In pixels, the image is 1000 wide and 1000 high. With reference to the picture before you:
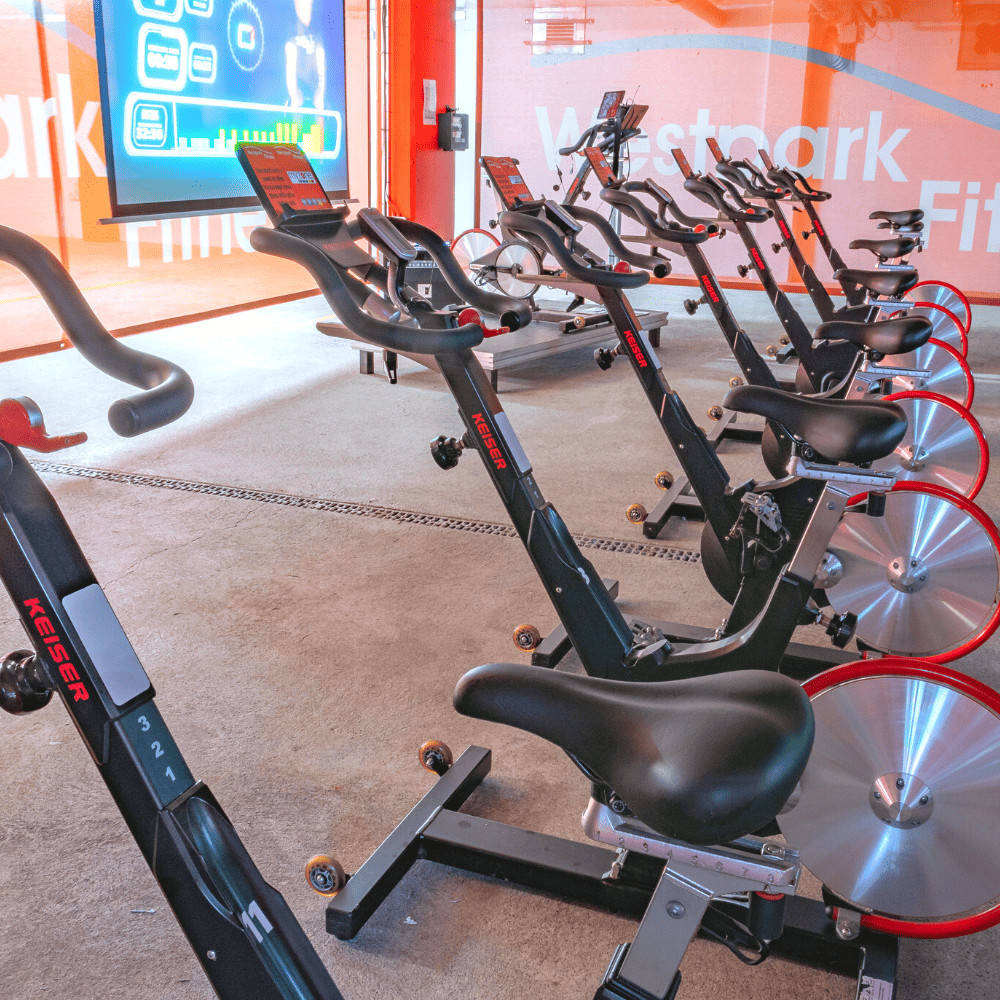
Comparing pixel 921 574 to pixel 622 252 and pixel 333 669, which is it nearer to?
pixel 622 252

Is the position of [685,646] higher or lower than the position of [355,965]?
higher

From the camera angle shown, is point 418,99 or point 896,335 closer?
point 896,335

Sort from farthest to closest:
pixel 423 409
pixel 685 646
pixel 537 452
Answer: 1. pixel 423 409
2. pixel 537 452
3. pixel 685 646

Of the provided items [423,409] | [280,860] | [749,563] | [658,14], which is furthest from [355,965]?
[658,14]

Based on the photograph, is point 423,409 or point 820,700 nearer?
point 820,700

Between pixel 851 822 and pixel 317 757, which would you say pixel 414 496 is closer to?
pixel 317 757

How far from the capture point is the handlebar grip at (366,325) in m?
1.55

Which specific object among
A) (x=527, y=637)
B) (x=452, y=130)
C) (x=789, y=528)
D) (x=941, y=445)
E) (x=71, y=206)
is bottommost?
(x=527, y=637)

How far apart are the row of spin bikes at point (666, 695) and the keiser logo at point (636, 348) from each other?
1cm

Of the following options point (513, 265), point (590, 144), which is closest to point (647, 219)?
point (513, 265)

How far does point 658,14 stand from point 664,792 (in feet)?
34.7

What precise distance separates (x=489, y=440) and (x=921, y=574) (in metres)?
1.23

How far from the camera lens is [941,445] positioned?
3.41 meters

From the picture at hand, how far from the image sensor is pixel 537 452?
4781 mm
